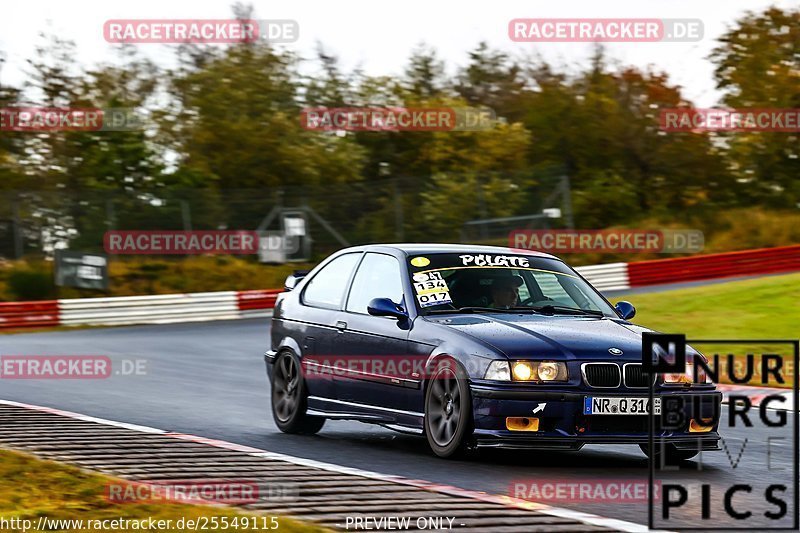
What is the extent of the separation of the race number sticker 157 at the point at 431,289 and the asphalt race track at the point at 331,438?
3.45 feet

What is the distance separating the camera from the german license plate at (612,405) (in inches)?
351

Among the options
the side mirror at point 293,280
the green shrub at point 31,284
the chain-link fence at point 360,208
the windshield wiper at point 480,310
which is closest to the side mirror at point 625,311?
the windshield wiper at point 480,310

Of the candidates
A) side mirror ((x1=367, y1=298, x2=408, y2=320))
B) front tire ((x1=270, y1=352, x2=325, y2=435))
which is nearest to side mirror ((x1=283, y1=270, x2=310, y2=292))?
front tire ((x1=270, y1=352, x2=325, y2=435))

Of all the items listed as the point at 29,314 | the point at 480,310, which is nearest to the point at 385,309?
the point at 480,310

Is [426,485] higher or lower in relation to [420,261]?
lower

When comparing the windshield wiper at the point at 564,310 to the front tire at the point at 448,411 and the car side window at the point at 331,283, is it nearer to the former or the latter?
the front tire at the point at 448,411

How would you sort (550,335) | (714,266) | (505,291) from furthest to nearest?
(714,266) < (505,291) < (550,335)

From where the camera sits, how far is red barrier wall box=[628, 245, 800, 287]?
3316cm

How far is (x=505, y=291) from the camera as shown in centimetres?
1023

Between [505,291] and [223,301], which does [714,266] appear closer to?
[223,301]

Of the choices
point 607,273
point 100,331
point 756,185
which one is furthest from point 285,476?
point 756,185

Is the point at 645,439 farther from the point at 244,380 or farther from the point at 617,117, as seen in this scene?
the point at 617,117

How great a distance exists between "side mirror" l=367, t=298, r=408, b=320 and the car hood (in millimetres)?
278

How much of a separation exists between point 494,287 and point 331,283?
1.55 metres
